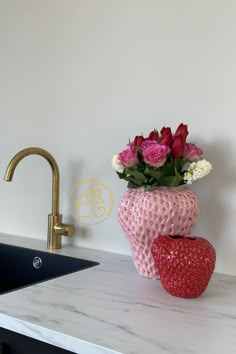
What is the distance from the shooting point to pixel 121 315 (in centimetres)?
90

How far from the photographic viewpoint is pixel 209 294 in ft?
3.49

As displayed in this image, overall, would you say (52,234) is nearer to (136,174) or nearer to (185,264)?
(136,174)

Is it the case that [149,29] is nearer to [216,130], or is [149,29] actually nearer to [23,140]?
[216,130]

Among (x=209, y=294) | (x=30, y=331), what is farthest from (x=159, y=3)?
(x=30, y=331)

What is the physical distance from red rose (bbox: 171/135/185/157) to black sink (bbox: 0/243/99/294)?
405mm

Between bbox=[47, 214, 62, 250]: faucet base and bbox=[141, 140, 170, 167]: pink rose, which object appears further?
bbox=[47, 214, 62, 250]: faucet base

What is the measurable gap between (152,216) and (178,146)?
0.62 ft

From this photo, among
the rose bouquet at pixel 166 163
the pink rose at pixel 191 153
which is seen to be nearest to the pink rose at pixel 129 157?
the rose bouquet at pixel 166 163

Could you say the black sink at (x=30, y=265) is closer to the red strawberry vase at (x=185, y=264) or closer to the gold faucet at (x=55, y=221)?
the gold faucet at (x=55, y=221)

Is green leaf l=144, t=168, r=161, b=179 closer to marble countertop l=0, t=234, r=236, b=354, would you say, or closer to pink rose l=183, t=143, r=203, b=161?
pink rose l=183, t=143, r=203, b=161

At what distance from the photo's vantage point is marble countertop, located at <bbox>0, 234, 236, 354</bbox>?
0.77 metres
